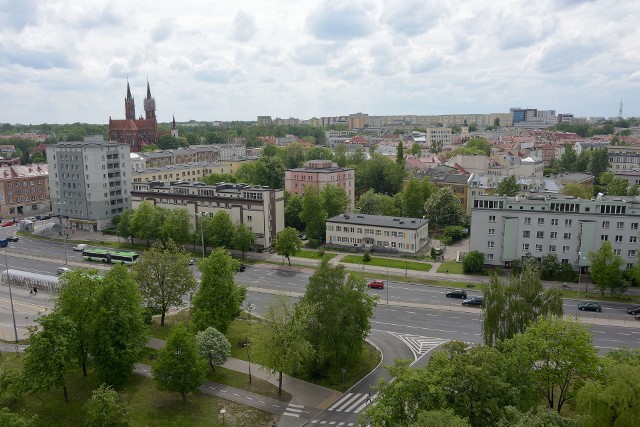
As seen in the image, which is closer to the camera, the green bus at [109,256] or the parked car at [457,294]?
the parked car at [457,294]

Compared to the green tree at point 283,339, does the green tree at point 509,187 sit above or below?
above

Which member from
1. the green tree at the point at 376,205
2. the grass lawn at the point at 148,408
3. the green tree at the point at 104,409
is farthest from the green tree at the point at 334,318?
the green tree at the point at 376,205

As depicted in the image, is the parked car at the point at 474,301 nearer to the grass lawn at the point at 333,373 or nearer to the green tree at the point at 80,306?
the grass lawn at the point at 333,373

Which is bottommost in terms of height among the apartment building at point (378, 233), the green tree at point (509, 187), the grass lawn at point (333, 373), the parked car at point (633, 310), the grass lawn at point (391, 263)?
the grass lawn at point (333, 373)

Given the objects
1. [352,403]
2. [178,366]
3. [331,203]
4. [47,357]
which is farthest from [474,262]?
[47,357]

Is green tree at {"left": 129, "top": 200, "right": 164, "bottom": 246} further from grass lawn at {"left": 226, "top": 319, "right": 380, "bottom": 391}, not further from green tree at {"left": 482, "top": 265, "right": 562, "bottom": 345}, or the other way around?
green tree at {"left": 482, "top": 265, "right": 562, "bottom": 345}

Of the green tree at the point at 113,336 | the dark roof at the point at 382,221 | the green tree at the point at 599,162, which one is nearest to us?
the green tree at the point at 113,336

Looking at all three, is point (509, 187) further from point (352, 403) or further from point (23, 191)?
point (23, 191)
